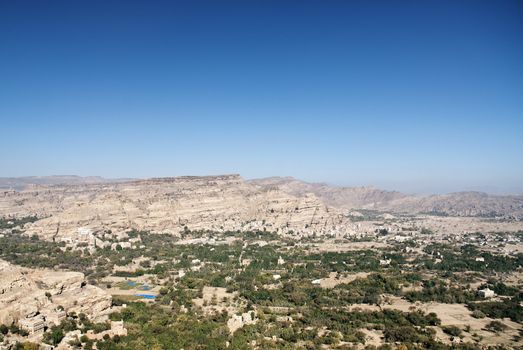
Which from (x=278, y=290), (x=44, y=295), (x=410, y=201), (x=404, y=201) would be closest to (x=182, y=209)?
(x=278, y=290)

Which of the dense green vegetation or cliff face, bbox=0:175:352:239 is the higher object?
cliff face, bbox=0:175:352:239

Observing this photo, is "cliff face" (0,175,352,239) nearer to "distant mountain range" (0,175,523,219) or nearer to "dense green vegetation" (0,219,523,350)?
"dense green vegetation" (0,219,523,350)

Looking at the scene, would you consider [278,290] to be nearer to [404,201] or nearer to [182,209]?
[182,209]

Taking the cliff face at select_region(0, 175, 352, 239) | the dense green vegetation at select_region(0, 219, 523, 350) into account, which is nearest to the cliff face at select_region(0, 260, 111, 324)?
the dense green vegetation at select_region(0, 219, 523, 350)

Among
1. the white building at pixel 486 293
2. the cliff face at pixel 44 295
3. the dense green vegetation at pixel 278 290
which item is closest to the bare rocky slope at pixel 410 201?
the dense green vegetation at pixel 278 290

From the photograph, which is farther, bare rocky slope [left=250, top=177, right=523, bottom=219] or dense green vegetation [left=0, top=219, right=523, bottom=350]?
bare rocky slope [left=250, top=177, right=523, bottom=219]
